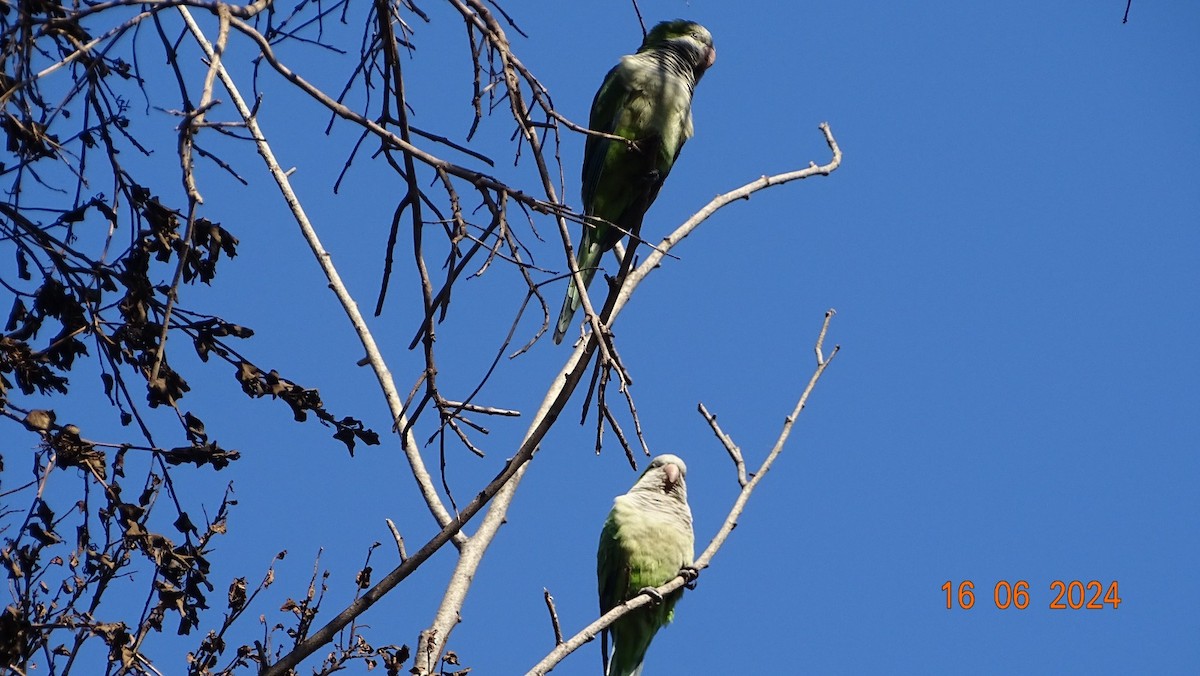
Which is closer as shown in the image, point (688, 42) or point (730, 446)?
point (730, 446)

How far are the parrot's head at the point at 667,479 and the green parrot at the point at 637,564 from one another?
0.62 ft

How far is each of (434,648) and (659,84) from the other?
313 centimetres

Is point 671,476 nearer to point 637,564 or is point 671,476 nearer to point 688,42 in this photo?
point 637,564

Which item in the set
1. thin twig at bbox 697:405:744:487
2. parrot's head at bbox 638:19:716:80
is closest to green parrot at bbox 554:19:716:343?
parrot's head at bbox 638:19:716:80

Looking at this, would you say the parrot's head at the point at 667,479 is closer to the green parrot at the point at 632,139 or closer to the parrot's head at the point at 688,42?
the green parrot at the point at 632,139

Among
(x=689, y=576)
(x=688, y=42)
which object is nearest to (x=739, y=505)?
(x=689, y=576)

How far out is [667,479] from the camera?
6.16m

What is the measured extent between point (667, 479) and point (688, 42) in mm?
2429

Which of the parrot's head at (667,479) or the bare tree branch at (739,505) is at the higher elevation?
the parrot's head at (667,479)

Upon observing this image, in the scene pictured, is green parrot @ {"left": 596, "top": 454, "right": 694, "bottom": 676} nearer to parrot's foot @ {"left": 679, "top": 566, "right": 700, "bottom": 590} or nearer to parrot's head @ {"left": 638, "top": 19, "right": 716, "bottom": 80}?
parrot's foot @ {"left": 679, "top": 566, "right": 700, "bottom": 590}

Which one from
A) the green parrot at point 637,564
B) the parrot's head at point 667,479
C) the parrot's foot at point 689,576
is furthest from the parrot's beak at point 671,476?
the parrot's foot at point 689,576

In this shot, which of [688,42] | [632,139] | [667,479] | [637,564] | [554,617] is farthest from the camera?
[667,479]

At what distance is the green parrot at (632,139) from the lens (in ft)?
16.7

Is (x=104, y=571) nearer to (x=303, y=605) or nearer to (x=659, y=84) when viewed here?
(x=303, y=605)
